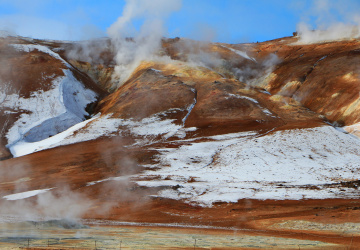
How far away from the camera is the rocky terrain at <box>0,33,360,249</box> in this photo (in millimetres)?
36625

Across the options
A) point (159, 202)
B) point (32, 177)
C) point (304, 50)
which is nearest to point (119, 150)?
point (32, 177)

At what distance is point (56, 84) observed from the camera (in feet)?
283

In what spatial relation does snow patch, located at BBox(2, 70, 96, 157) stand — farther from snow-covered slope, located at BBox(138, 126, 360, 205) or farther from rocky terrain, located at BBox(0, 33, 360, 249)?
snow-covered slope, located at BBox(138, 126, 360, 205)

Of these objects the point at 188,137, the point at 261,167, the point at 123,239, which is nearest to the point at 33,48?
the point at 188,137

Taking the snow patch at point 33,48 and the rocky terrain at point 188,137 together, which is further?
the snow patch at point 33,48

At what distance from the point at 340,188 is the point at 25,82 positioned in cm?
6495

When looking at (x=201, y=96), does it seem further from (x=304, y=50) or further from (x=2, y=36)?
(x=2, y=36)

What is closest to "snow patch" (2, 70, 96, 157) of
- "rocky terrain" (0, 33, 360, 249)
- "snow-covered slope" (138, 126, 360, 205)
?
"rocky terrain" (0, 33, 360, 249)

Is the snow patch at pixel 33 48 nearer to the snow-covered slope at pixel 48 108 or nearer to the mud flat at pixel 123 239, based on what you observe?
the snow-covered slope at pixel 48 108

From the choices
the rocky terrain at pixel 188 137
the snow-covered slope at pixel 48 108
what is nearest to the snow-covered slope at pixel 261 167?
the rocky terrain at pixel 188 137

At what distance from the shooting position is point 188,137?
6588 centimetres

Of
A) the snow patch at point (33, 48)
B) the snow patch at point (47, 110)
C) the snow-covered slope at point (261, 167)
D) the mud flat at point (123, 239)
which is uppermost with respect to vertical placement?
the snow patch at point (33, 48)

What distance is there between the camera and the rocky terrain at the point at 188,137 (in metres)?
36.6

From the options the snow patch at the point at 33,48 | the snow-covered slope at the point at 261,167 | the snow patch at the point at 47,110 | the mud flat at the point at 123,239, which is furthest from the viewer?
the snow patch at the point at 33,48
